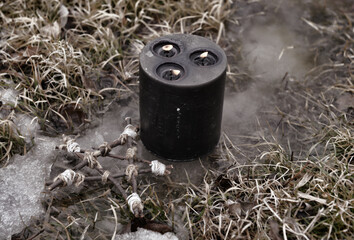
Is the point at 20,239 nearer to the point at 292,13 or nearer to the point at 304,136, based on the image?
the point at 304,136

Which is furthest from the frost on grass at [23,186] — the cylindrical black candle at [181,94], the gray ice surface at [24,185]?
the cylindrical black candle at [181,94]

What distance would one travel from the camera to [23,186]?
2832 mm

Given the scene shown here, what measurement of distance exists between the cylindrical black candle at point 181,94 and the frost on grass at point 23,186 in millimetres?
653

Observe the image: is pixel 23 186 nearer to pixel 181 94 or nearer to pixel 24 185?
pixel 24 185

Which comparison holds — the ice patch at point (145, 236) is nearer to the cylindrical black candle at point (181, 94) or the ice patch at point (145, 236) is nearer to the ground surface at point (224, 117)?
the ground surface at point (224, 117)

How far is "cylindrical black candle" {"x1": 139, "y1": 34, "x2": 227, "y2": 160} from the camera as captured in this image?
8.65 feet

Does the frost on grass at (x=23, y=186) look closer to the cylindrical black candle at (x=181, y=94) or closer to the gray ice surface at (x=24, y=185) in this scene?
the gray ice surface at (x=24, y=185)

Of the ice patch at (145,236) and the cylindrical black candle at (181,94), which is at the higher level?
the cylindrical black candle at (181,94)

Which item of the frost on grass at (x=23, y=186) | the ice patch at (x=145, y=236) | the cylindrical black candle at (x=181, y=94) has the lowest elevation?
the ice patch at (x=145, y=236)

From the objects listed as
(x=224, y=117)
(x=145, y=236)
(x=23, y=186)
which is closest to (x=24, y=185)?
(x=23, y=186)

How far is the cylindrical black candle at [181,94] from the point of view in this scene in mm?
2637

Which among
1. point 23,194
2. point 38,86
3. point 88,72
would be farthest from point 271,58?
point 23,194

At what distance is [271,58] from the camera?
3.87 meters

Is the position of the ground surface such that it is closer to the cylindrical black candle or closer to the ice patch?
the ice patch
